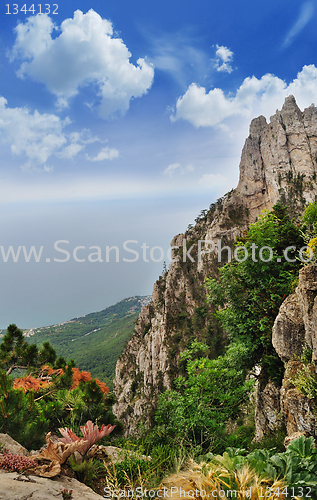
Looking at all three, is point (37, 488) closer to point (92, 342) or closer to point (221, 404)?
point (221, 404)

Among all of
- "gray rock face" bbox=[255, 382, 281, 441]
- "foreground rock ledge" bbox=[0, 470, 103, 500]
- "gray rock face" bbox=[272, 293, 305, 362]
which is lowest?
"gray rock face" bbox=[255, 382, 281, 441]

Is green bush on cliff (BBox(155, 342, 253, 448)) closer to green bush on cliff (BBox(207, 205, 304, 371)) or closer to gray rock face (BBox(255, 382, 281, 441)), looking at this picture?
gray rock face (BBox(255, 382, 281, 441))

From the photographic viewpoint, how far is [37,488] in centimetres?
232

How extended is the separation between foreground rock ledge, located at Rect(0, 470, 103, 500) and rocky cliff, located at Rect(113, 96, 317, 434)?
140ft

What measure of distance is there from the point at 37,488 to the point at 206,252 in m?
55.7

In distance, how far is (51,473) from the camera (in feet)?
8.77

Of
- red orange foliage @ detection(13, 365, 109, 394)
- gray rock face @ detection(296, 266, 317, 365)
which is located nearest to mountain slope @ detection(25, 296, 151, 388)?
red orange foliage @ detection(13, 365, 109, 394)

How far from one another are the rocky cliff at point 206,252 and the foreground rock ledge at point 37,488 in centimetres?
4255

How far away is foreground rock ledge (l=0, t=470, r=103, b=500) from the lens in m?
2.16

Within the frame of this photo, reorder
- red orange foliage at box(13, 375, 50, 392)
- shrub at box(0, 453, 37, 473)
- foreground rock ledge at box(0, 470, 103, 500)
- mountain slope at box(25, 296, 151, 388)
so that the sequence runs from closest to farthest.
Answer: foreground rock ledge at box(0, 470, 103, 500), shrub at box(0, 453, 37, 473), red orange foliage at box(13, 375, 50, 392), mountain slope at box(25, 296, 151, 388)

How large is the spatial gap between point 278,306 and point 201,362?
8.30 feet

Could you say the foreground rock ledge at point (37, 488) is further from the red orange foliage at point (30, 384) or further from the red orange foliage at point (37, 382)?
the red orange foliage at point (30, 384)

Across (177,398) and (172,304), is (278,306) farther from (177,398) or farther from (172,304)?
(172,304)

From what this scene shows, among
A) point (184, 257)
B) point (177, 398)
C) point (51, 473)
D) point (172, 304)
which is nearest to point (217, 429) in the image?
point (177, 398)
